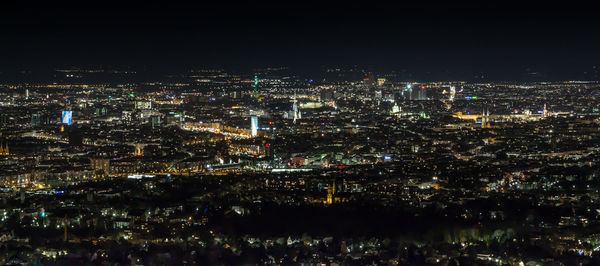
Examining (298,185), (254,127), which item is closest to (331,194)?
(298,185)

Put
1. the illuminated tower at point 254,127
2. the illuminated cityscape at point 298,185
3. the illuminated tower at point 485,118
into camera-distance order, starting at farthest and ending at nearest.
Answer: the illuminated tower at point 485,118
the illuminated tower at point 254,127
the illuminated cityscape at point 298,185

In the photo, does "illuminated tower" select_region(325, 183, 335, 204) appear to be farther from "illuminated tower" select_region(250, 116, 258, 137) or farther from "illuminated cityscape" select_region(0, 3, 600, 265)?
"illuminated tower" select_region(250, 116, 258, 137)

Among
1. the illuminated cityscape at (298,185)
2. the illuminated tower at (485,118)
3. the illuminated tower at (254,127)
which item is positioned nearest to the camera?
the illuminated cityscape at (298,185)

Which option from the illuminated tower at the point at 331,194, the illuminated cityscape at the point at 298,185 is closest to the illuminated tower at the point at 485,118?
the illuminated cityscape at the point at 298,185

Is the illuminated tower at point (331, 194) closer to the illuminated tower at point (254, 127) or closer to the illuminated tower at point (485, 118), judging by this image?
the illuminated tower at point (254, 127)

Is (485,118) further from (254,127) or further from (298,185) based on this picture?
(298,185)

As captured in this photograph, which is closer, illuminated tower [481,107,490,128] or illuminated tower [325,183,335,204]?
illuminated tower [325,183,335,204]

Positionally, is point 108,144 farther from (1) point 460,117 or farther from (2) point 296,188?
(1) point 460,117

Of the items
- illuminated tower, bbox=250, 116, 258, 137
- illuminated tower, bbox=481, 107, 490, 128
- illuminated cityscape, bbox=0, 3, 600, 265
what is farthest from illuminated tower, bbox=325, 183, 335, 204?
illuminated tower, bbox=481, 107, 490, 128

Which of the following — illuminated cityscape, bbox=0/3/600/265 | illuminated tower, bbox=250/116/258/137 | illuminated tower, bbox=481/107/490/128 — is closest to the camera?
illuminated cityscape, bbox=0/3/600/265

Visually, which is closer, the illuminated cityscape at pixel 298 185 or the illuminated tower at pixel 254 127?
the illuminated cityscape at pixel 298 185

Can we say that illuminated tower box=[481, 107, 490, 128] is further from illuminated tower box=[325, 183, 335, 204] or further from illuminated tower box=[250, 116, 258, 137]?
illuminated tower box=[325, 183, 335, 204]

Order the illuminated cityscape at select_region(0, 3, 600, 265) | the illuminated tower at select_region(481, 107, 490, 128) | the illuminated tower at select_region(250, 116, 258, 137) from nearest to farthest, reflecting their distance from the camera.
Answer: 1. the illuminated cityscape at select_region(0, 3, 600, 265)
2. the illuminated tower at select_region(250, 116, 258, 137)
3. the illuminated tower at select_region(481, 107, 490, 128)
